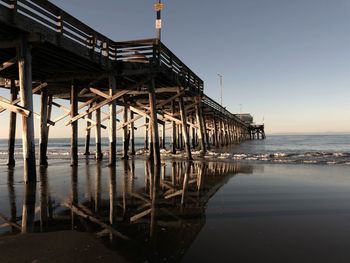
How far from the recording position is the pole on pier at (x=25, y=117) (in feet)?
28.1

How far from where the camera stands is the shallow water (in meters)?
3.86

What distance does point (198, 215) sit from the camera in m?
5.59

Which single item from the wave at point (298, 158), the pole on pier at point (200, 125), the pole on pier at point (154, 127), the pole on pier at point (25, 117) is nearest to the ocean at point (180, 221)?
the pole on pier at point (25, 117)

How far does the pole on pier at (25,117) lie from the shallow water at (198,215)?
1.66 feet

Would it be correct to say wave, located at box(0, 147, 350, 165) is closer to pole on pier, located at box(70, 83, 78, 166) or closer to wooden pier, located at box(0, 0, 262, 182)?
wooden pier, located at box(0, 0, 262, 182)

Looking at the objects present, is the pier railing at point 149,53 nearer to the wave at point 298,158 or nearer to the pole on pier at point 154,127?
the pole on pier at point 154,127

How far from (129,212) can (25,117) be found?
178 inches

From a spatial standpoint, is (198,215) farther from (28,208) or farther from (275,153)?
(275,153)

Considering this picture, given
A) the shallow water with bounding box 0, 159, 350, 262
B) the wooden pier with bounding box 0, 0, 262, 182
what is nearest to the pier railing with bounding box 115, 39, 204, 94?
the wooden pier with bounding box 0, 0, 262, 182

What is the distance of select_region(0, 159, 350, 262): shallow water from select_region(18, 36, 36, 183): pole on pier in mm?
506

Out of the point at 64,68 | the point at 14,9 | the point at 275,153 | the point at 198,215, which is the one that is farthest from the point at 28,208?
the point at 275,153

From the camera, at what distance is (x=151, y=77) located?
1469 centimetres

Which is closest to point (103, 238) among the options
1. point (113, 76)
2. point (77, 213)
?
point (77, 213)

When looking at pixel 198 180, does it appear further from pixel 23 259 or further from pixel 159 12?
pixel 159 12
